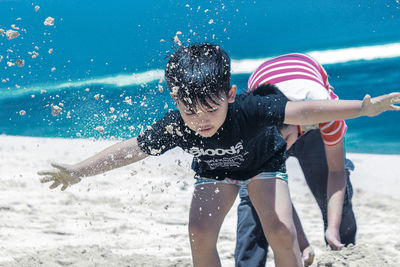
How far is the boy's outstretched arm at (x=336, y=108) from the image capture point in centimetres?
165

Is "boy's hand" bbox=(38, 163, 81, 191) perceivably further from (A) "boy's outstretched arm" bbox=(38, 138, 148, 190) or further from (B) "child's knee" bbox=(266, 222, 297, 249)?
(B) "child's knee" bbox=(266, 222, 297, 249)

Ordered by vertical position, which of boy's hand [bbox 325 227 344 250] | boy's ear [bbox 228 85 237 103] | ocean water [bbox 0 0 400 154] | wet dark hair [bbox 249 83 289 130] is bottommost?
boy's hand [bbox 325 227 344 250]

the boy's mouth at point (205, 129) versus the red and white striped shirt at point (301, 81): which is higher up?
the red and white striped shirt at point (301, 81)

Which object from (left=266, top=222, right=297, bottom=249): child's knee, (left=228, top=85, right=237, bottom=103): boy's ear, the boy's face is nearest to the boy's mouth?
the boy's face

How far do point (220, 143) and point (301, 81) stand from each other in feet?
1.80

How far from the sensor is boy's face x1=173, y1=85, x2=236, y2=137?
1.74 metres

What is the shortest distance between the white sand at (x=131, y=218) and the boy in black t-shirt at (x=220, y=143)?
0.31 metres

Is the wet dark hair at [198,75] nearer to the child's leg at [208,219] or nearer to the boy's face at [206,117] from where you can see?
the boy's face at [206,117]

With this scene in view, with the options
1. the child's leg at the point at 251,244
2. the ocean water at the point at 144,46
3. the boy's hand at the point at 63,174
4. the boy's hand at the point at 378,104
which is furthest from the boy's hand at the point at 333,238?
the ocean water at the point at 144,46

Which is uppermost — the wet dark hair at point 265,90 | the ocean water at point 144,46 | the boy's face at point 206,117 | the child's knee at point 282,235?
the ocean water at point 144,46

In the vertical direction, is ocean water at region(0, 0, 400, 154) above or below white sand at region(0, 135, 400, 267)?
above

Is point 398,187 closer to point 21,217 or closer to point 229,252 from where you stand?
point 229,252

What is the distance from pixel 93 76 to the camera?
531 centimetres

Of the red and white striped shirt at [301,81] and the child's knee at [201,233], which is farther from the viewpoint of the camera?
the red and white striped shirt at [301,81]
